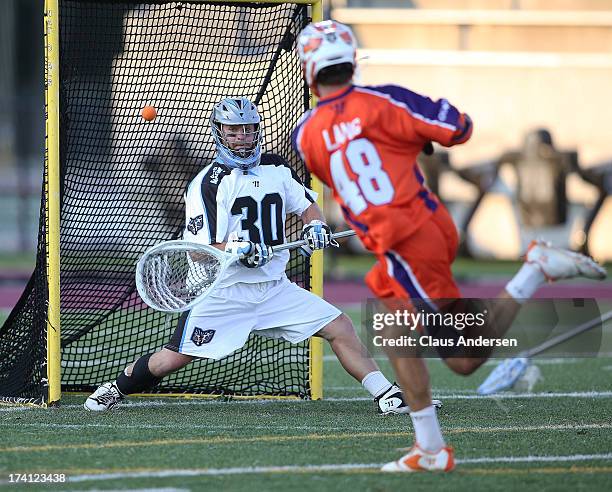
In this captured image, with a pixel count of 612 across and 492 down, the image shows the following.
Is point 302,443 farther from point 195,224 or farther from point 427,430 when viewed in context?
point 195,224

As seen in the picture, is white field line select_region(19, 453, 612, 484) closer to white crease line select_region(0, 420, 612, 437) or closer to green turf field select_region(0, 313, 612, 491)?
green turf field select_region(0, 313, 612, 491)

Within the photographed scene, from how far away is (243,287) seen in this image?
20.4 ft

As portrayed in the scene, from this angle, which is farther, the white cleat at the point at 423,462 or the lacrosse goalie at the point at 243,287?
the lacrosse goalie at the point at 243,287

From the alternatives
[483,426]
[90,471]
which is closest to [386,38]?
[483,426]

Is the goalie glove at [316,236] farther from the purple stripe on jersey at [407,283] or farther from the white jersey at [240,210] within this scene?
the purple stripe on jersey at [407,283]

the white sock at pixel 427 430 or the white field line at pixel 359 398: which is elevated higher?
the white sock at pixel 427 430

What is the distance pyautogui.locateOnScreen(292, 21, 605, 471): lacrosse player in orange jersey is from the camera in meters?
4.71

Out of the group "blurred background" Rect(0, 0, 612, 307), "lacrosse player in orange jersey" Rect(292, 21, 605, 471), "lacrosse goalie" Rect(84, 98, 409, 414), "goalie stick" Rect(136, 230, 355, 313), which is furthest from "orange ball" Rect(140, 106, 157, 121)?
"blurred background" Rect(0, 0, 612, 307)

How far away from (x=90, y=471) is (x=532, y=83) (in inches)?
528

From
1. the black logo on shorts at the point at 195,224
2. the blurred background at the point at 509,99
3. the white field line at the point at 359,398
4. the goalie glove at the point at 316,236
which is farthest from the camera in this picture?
the blurred background at the point at 509,99

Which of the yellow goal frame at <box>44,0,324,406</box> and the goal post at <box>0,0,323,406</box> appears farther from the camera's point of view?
the goal post at <box>0,0,323,406</box>

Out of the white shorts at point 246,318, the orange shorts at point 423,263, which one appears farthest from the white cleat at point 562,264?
the white shorts at point 246,318

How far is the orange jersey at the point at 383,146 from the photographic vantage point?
4.70 metres

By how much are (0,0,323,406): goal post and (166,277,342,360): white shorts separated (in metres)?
0.52
